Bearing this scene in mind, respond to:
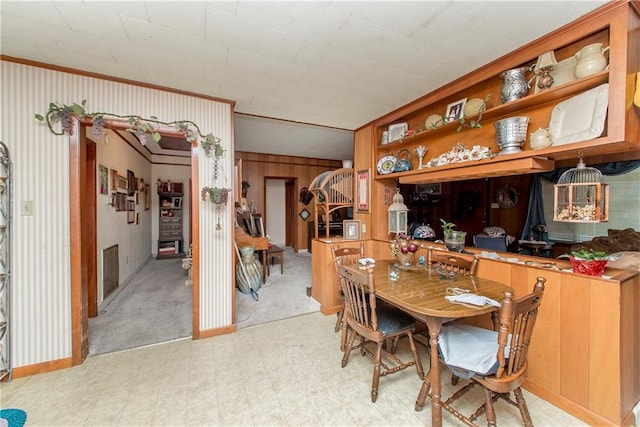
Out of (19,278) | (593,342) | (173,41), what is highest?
(173,41)

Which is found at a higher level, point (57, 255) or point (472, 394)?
point (57, 255)

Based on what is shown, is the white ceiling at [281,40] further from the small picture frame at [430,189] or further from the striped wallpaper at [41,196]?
the small picture frame at [430,189]

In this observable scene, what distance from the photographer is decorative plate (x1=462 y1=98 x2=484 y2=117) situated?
2.22m

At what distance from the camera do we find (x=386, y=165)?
10.5 ft

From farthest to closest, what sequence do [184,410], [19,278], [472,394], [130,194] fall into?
[130,194] < [19,278] < [472,394] < [184,410]

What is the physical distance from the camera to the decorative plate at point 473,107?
87.4 inches

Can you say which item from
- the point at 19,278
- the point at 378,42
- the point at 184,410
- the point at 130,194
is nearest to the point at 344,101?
the point at 378,42

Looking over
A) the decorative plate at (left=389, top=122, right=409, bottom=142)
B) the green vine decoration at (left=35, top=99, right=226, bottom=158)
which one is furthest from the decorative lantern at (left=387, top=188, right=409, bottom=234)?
the green vine decoration at (left=35, top=99, right=226, bottom=158)

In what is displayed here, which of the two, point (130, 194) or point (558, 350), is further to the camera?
point (130, 194)

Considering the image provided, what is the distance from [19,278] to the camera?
2.02m

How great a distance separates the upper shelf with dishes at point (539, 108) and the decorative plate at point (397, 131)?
165 millimetres

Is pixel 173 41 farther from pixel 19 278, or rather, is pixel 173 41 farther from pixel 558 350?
pixel 558 350

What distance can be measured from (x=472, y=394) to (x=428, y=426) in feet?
1.70

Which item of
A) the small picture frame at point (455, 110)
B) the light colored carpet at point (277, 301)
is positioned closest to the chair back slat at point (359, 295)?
the light colored carpet at point (277, 301)
